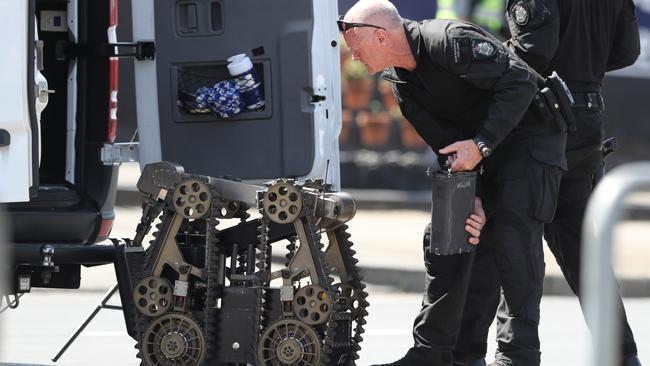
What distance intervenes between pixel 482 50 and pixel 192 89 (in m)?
1.56

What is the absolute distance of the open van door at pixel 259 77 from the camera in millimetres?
6637

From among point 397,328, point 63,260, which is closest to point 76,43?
point 63,260

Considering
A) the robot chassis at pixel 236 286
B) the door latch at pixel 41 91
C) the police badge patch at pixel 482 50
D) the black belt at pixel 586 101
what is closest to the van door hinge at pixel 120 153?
the robot chassis at pixel 236 286

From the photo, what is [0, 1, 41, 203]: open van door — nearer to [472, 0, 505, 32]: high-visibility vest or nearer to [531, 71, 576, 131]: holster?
[531, 71, 576, 131]: holster

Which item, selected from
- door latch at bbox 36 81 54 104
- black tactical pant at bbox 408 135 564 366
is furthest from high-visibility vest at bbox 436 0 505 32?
door latch at bbox 36 81 54 104

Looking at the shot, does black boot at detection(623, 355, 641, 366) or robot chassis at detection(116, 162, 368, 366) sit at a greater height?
robot chassis at detection(116, 162, 368, 366)

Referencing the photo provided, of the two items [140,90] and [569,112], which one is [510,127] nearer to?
[569,112]

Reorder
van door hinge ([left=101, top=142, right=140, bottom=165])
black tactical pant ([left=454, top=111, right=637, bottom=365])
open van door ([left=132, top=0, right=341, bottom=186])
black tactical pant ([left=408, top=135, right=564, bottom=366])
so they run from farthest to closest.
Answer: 1. van door hinge ([left=101, top=142, right=140, bottom=165])
2. open van door ([left=132, top=0, right=341, bottom=186])
3. black tactical pant ([left=454, top=111, right=637, bottom=365])
4. black tactical pant ([left=408, top=135, right=564, bottom=366])

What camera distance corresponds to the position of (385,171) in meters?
17.1

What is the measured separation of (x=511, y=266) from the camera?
6023mm

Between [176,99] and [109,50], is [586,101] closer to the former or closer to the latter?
[176,99]

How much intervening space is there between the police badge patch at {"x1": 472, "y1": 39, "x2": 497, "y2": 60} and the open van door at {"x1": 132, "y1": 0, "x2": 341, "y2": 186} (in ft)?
2.96

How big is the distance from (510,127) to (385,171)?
36.7ft

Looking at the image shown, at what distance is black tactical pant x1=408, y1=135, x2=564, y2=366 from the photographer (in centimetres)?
602
